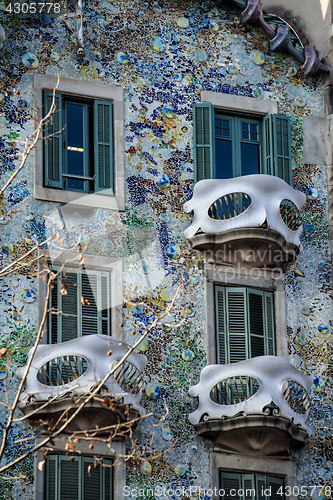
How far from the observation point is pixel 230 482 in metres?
18.5

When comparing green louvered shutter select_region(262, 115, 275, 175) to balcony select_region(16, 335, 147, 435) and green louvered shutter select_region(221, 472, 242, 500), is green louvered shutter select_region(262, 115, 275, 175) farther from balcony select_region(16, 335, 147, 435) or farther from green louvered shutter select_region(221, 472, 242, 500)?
green louvered shutter select_region(221, 472, 242, 500)

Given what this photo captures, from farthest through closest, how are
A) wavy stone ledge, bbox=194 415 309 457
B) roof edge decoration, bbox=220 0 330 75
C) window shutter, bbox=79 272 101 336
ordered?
roof edge decoration, bbox=220 0 330 75 < window shutter, bbox=79 272 101 336 < wavy stone ledge, bbox=194 415 309 457

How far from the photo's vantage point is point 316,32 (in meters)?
22.4

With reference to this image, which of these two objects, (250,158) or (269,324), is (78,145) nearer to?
(250,158)

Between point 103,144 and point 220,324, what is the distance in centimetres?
380

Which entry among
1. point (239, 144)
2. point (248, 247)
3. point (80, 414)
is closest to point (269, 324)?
point (248, 247)

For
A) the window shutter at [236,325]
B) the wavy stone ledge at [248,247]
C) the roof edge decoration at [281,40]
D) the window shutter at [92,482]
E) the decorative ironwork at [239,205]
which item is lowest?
the window shutter at [92,482]

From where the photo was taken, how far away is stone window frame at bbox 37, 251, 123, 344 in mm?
18562

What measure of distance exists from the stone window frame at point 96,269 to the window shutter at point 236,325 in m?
1.97

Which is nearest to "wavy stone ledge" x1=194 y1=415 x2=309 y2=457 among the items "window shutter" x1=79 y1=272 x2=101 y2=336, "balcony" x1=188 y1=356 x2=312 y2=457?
"balcony" x1=188 y1=356 x2=312 y2=457

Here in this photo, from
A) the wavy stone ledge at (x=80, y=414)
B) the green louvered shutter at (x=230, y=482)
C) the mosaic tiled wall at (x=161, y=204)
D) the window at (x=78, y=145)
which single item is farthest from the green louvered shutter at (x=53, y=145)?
the green louvered shutter at (x=230, y=482)

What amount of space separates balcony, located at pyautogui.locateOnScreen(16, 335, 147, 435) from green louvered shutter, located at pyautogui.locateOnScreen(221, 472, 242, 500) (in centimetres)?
198

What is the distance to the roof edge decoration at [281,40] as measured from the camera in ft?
70.8

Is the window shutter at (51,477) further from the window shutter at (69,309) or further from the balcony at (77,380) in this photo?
the window shutter at (69,309)
